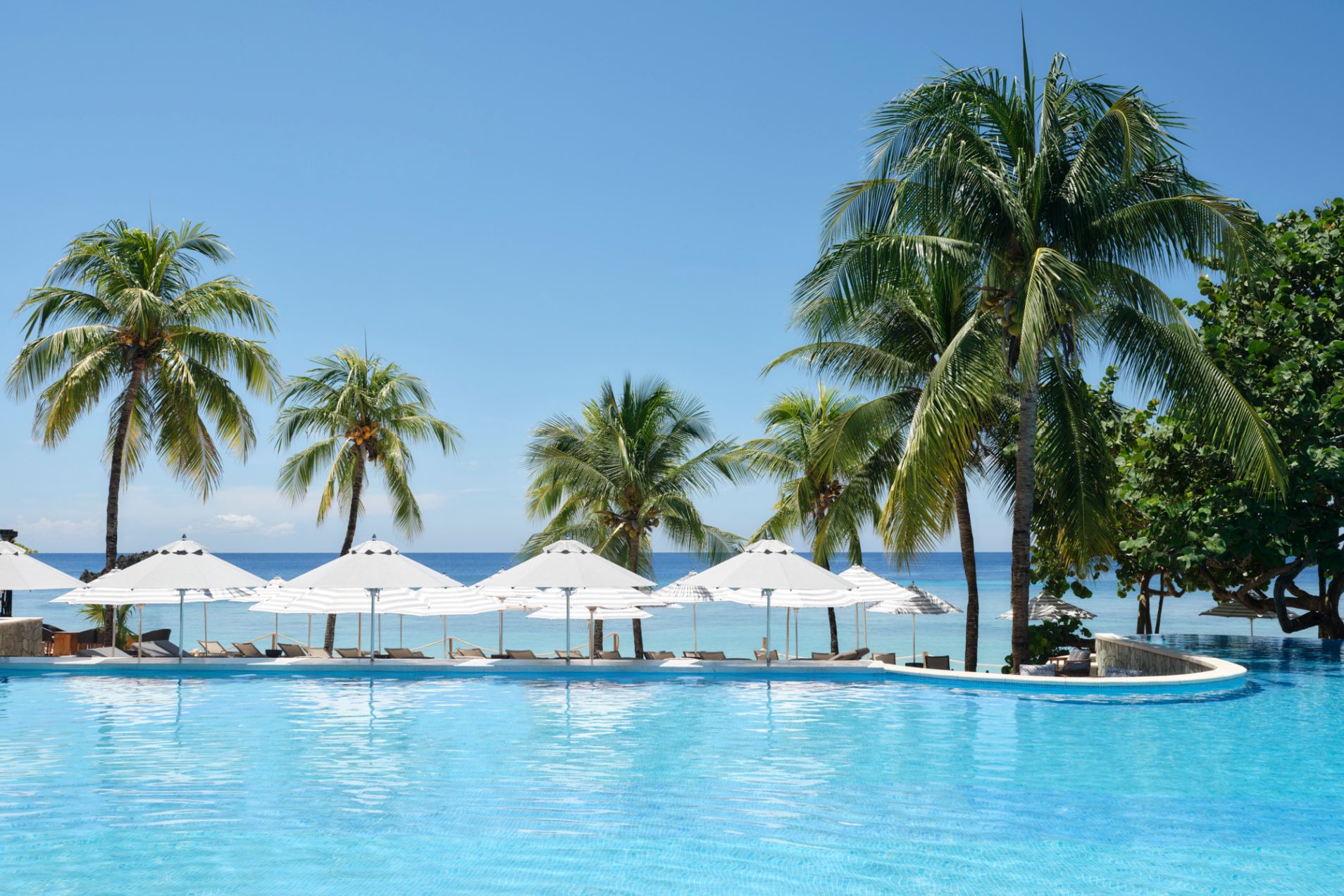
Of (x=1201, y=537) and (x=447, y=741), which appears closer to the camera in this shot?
(x=447, y=741)

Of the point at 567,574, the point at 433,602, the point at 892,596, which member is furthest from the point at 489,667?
the point at 892,596

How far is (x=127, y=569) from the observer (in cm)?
1800

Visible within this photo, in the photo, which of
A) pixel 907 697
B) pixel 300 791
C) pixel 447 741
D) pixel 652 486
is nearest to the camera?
pixel 300 791

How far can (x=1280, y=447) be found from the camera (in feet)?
55.9

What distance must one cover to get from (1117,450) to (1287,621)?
4.99 metres

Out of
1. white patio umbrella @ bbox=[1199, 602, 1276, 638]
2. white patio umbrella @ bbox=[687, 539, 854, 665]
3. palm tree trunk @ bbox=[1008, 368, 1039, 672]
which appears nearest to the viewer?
palm tree trunk @ bbox=[1008, 368, 1039, 672]

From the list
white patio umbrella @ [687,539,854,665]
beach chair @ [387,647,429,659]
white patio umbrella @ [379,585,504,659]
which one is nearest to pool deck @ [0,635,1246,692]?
beach chair @ [387,647,429,659]

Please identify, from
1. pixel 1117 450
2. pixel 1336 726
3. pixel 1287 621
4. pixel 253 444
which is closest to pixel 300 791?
pixel 1336 726

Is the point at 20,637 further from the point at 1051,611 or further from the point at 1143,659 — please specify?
the point at 1051,611

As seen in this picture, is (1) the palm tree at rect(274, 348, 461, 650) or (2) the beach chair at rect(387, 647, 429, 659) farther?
(1) the palm tree at rect(274, 348, 461, 650)

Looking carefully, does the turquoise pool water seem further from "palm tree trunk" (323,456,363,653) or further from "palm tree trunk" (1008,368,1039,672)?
"palm tree trunk" (323,456,363,653)

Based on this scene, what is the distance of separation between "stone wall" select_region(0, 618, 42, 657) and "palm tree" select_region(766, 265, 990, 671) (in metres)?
14.9

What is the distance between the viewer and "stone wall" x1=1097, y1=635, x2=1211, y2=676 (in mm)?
15594

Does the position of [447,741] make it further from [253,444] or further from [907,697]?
[253,444]
